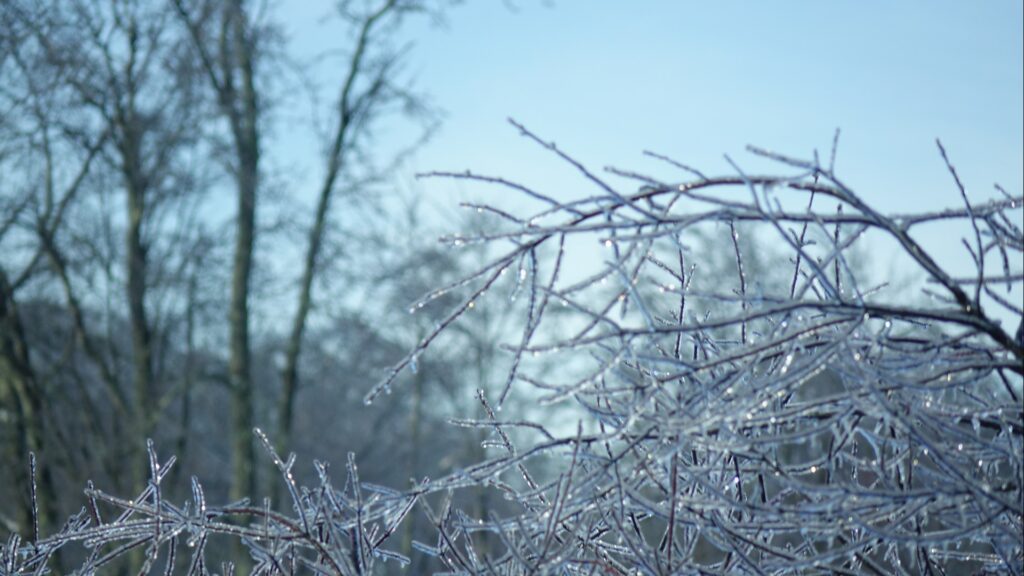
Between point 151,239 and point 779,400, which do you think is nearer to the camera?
point 779,400

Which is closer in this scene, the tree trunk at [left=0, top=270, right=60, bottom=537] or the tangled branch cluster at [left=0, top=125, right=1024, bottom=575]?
the tangled branch cluster at [left=0, top=125, right=1024, bottom=575]

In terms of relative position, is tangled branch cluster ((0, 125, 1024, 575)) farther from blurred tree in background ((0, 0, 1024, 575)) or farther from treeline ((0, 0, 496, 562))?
treeline ((0, 0, 496, 562))

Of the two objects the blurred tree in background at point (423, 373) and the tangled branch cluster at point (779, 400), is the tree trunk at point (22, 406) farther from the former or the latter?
the tangled branch cluster at point (779, 400)

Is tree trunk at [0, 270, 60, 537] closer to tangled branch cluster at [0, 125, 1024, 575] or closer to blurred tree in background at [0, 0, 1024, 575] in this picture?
blurred tree in background at [0, 0, 1024, 575]

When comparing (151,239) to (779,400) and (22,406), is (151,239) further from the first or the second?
(779,400)

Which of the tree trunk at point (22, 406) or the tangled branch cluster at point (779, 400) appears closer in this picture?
the tangled branch cluster at point (779, 400)

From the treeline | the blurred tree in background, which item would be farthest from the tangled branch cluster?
the treeline

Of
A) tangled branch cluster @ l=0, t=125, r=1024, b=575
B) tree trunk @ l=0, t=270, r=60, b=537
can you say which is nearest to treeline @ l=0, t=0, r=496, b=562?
tree trunk @ l=0, t=270, r=60, b=537

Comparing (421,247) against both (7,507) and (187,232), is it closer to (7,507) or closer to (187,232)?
(187,232)

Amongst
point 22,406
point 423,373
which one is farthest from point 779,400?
point 423,373

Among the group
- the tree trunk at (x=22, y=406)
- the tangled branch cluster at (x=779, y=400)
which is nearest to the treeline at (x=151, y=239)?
the tree trunk at (x=22, y=406)

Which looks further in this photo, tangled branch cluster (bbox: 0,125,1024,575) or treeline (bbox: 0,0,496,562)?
treeline (bbox: 0,0,496,562)

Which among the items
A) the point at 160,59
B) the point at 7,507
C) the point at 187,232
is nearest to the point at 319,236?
the point at 187,232

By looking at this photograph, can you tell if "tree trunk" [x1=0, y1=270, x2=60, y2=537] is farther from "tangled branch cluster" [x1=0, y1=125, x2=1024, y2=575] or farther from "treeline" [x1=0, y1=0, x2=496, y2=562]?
"tangled branch cluster" [x1=0, y1=125, x2=1024, y2=575]
